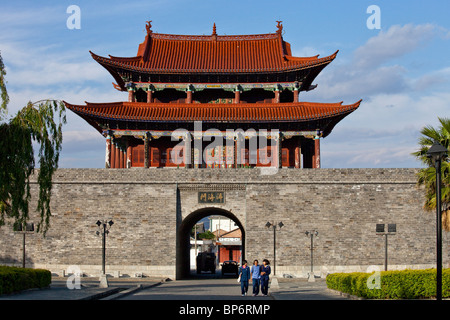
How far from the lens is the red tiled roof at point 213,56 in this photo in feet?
104

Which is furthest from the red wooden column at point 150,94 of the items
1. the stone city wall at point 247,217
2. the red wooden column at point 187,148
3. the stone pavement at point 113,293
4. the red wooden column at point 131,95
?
the stone pavement at point 113,293

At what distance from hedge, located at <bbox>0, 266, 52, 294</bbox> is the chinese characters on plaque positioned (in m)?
10.1

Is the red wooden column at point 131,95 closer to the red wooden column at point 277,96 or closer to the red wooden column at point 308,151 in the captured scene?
the red wooden column at point 277,96

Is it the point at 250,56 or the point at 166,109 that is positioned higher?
the point at 250,56

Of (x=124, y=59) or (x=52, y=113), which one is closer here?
(x=52, y=113)

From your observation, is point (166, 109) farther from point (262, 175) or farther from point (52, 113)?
point (52, 113)

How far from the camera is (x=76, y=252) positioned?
2705 cm

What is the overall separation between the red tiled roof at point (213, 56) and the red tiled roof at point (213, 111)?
6.81 feet

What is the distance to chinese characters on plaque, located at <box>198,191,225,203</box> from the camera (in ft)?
90.8

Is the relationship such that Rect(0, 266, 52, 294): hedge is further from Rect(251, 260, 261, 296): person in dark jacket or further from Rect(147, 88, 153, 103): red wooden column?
Rect(147, 88, 153, 103): red wooden column

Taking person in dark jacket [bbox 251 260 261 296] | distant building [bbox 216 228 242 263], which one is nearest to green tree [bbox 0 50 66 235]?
person in dark jacket [bbox 251 260 261 296]

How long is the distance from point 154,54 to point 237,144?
25.5ft
